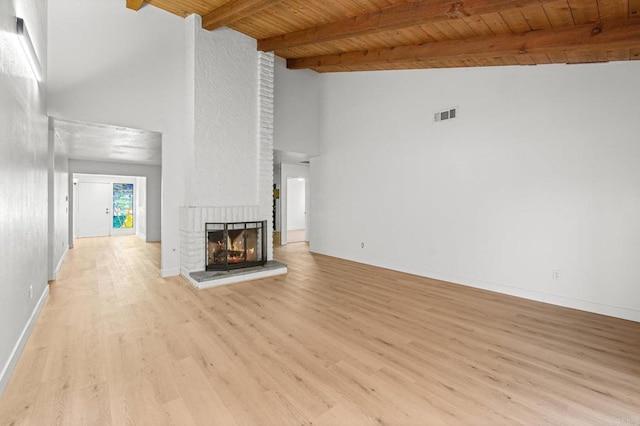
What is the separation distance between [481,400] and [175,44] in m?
5.98

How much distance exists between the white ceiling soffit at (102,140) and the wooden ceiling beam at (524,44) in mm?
4036

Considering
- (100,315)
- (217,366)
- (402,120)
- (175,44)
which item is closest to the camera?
(217,366)

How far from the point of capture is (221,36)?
16.6 feet

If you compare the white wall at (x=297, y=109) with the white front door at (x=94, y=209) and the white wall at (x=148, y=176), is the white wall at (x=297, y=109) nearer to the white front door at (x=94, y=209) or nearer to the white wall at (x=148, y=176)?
the white wall at (x=148, y=176)

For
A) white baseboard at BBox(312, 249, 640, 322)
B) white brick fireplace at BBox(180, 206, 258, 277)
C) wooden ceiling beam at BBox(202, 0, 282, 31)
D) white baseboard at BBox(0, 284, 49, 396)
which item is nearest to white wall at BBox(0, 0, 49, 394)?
white baseboard at BBox(0, 284, 49, 396)

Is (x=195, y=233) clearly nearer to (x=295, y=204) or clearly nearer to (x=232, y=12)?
(x=232, y=12)

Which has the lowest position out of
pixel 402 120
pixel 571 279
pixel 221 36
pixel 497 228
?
pixel 571 279

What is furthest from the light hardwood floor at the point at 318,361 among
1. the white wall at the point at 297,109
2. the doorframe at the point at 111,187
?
the doorframe at the point at 111,187

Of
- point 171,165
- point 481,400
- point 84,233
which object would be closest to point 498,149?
point 481,400

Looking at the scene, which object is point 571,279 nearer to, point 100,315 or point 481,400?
point 481,400

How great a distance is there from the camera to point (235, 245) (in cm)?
519

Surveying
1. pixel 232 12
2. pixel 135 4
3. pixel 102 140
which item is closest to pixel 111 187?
pixel 102 140

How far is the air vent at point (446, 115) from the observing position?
15.7 feet

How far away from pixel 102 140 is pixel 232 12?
3.50m
